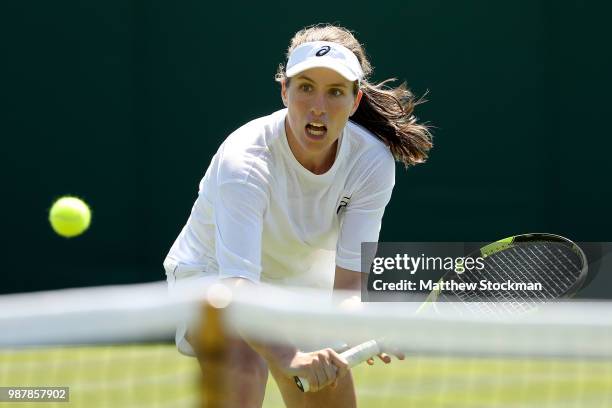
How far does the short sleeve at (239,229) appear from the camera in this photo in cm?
274

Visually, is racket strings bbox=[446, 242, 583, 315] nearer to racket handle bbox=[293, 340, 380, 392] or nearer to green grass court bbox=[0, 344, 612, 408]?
green grass court bbox=[0, 344, 612, 408]

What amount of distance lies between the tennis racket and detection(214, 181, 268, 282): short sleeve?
53cm

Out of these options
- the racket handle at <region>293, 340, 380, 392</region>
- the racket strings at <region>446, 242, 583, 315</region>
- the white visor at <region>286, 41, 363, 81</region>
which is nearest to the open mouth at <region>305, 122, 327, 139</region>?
the white visor at <region>286, 41, 363, 81</region>

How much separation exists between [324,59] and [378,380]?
8.17 feet

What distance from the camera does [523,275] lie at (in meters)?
3.92

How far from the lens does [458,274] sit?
3449 millimetres

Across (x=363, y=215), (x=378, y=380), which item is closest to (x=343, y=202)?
(x=363, y=215)

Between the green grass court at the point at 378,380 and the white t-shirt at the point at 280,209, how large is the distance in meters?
0.93

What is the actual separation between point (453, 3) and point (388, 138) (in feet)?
13.1

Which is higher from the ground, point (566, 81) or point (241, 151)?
point (566, 81)

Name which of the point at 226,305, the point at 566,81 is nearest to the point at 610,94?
the point at 566,81

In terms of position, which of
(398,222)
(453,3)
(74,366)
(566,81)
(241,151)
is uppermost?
(453,3)

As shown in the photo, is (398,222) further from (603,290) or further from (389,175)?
(389,175)

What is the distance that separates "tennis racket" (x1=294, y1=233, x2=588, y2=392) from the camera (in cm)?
335
